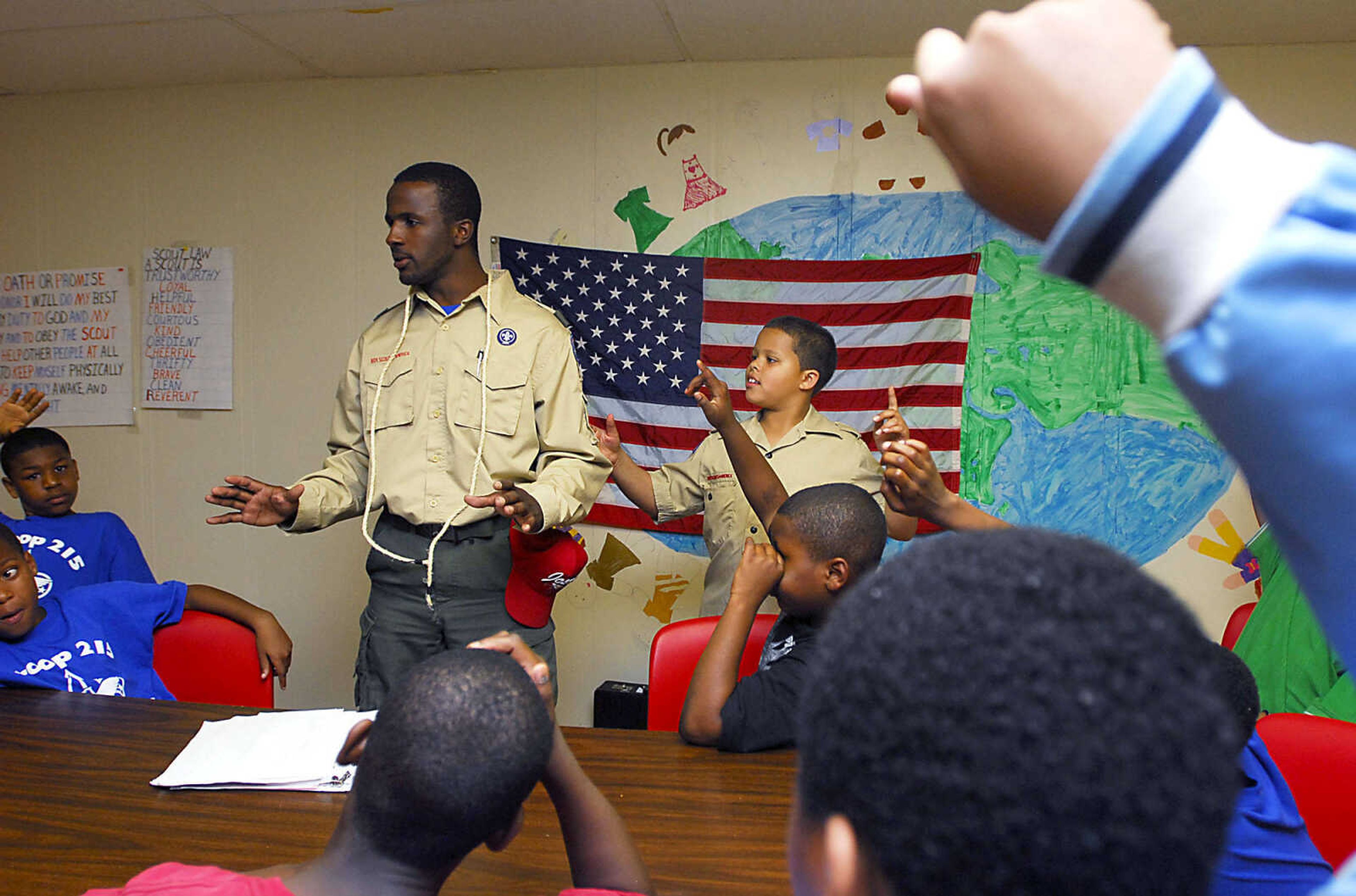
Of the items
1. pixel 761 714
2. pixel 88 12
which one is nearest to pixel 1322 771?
pixel 761 714

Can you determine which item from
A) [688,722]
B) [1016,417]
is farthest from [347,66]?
[688,722]

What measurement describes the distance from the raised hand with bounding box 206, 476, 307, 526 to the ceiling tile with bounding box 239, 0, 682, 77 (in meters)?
1.88

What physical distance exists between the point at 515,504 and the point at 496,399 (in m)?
0.45

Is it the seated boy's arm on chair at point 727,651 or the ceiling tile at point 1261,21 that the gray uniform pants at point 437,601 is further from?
the ceiling tile at point 1261,21

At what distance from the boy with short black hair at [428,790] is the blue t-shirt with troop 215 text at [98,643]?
3.98ft

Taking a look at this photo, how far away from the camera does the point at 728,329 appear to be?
148 inches

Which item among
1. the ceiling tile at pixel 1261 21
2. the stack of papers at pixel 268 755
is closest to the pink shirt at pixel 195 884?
the stack of papers at pixel 268 755

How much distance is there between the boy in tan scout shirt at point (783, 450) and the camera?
9.68 ft

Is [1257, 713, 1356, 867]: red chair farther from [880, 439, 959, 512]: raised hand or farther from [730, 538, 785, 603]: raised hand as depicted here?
[730, 538, 785, 603]: raised hand

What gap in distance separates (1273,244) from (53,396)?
16.4ft

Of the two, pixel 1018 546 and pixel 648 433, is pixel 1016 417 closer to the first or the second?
pixel 648 433

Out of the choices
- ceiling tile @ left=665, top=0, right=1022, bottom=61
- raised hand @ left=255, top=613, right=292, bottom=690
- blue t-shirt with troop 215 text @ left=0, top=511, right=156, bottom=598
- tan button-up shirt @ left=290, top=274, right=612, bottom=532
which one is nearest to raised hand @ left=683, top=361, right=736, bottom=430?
tan button-up shirt @ left=290, top=274, right=612, bottom=532

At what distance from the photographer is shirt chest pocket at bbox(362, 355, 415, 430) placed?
253 centimetres

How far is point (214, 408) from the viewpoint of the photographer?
4.18 metres
